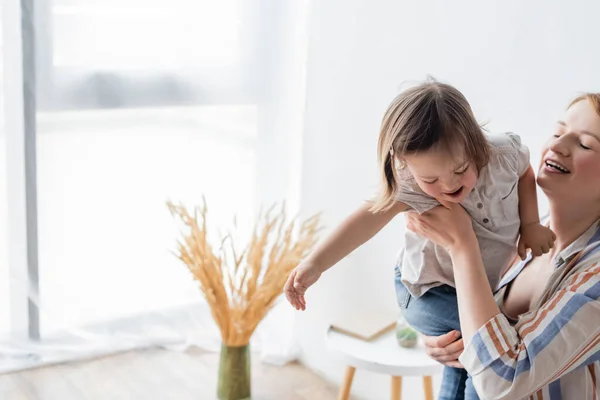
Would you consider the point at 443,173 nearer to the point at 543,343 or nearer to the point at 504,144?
the point at 504,144

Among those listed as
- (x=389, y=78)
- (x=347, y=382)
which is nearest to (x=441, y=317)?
(x=347, y=382)

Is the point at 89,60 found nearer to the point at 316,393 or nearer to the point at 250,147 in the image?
the point at 250,147

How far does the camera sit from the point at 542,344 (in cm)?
145

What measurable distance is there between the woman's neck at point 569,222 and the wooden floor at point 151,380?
5.52ft

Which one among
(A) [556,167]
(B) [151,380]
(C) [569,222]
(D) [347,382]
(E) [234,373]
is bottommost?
(B) [151,380]

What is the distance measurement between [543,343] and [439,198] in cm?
33

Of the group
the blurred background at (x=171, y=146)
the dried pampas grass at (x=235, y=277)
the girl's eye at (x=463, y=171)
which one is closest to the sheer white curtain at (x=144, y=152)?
the blurred background at (x=171, y=146)

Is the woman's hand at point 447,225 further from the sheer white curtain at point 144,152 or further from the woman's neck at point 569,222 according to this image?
the sheer white curtain at point 144,152

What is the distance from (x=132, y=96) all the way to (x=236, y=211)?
2.17 ft

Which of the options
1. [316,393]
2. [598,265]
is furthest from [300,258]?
[598,265]

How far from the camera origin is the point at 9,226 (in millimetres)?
2969

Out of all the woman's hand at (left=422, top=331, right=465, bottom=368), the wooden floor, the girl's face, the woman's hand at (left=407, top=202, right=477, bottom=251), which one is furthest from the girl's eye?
the wooden floor

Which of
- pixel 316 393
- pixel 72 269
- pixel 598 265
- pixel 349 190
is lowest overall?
pixel 316 393

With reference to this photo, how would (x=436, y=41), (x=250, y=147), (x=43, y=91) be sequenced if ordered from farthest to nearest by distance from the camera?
(x=250, y=147) → (x=43, y=91) → (x=436, y=41)
